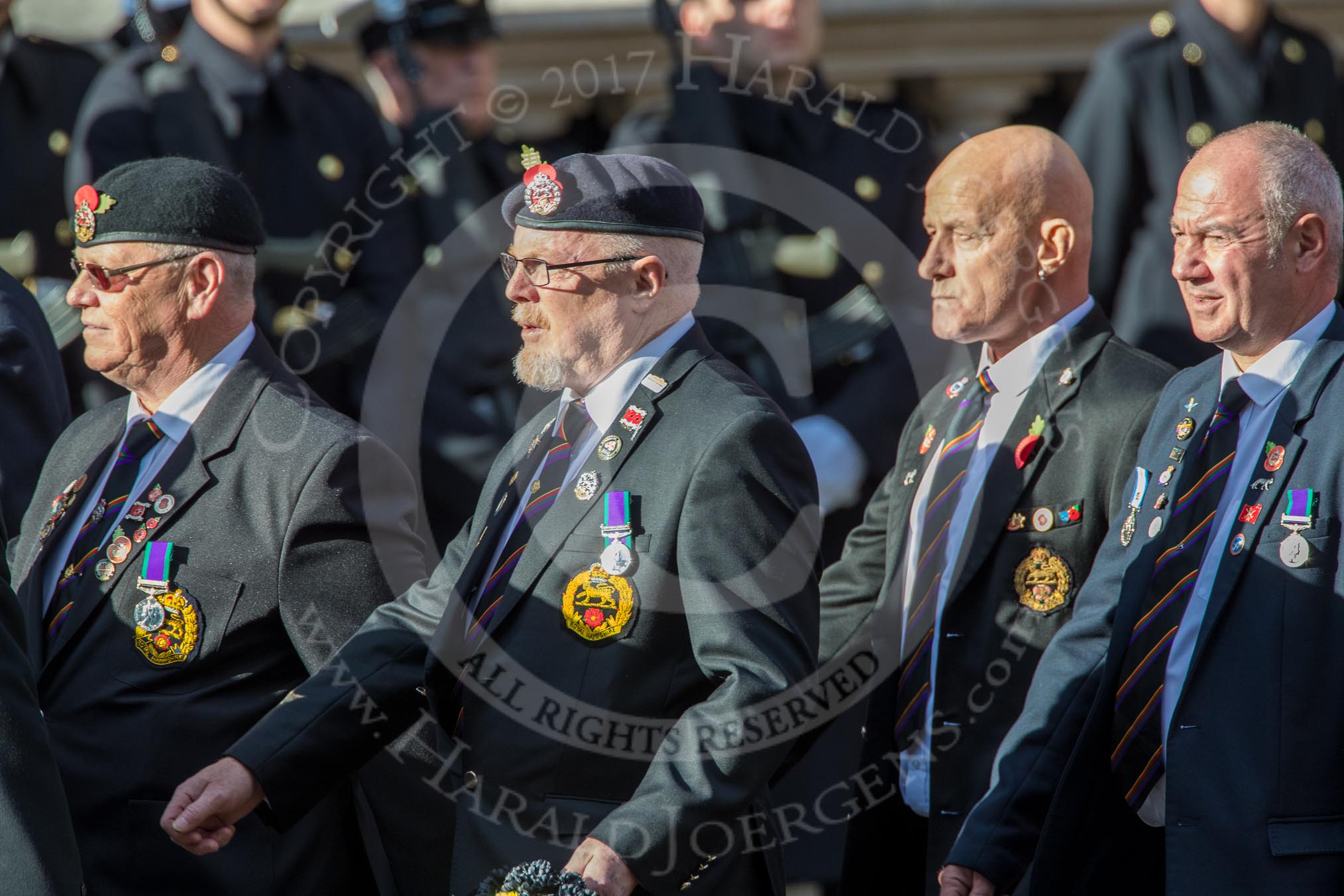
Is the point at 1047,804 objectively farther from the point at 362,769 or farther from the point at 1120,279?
the point at 1120,279

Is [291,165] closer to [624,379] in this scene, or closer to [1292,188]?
[624,379]

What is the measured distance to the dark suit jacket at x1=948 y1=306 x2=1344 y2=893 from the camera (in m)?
3.28

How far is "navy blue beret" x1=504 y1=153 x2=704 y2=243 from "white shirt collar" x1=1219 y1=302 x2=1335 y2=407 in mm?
1119

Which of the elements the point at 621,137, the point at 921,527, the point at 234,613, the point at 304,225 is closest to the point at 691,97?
the point at 621,137

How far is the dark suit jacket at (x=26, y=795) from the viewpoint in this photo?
2.99 meters

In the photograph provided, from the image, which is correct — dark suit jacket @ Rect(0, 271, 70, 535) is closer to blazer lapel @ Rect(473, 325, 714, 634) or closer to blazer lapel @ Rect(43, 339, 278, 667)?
blazer lapel @ Rect(43, 339, 278, 667)

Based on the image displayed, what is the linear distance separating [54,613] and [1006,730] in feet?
6.94

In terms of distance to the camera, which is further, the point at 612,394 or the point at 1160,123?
the point at 1160,123

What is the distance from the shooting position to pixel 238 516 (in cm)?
413

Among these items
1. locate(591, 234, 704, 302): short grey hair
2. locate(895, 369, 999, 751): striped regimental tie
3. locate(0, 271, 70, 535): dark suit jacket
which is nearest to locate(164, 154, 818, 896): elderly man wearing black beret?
locate(591, 234, 704, 302): short grey hair

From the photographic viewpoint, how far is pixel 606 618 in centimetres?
346

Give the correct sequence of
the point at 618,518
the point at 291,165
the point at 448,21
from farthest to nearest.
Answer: the point at 448,21 < the point at 291,165 < the point at 618,518

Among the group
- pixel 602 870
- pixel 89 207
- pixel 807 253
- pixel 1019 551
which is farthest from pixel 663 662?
pixel 807 253

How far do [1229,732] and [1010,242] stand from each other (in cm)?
135
